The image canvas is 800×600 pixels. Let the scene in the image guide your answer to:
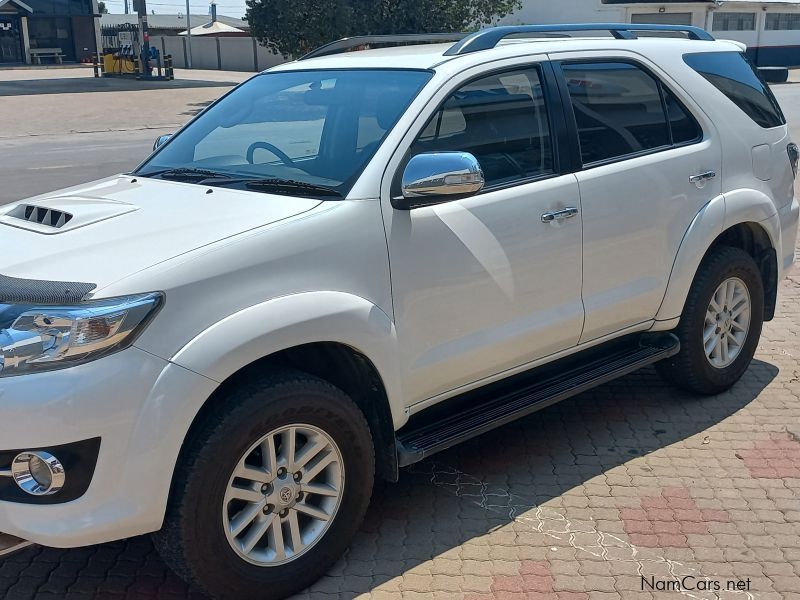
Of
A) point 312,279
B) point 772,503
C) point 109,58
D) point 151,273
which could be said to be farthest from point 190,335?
point 109,58

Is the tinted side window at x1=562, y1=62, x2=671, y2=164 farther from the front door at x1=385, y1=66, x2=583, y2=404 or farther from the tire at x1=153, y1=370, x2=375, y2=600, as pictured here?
the tire at x1=153, y1=370, x2=375, y2=600

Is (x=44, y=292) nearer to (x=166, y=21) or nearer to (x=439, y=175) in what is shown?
(x=439, y=175)

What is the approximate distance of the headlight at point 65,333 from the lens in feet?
8.75

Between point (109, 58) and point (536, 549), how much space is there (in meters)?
43.2

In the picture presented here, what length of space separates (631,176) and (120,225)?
2387 mm

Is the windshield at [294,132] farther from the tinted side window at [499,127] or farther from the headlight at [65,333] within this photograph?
the headlight at [65,333]

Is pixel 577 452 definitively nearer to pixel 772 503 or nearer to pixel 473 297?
pixel 772 503

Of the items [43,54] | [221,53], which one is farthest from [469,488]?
[43,54]

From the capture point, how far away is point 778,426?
4773mm

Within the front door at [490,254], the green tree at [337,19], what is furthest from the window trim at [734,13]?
the front door at [490,254]

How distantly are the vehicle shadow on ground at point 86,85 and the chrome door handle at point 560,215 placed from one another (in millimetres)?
32800

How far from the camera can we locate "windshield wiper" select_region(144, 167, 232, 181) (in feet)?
12.4
